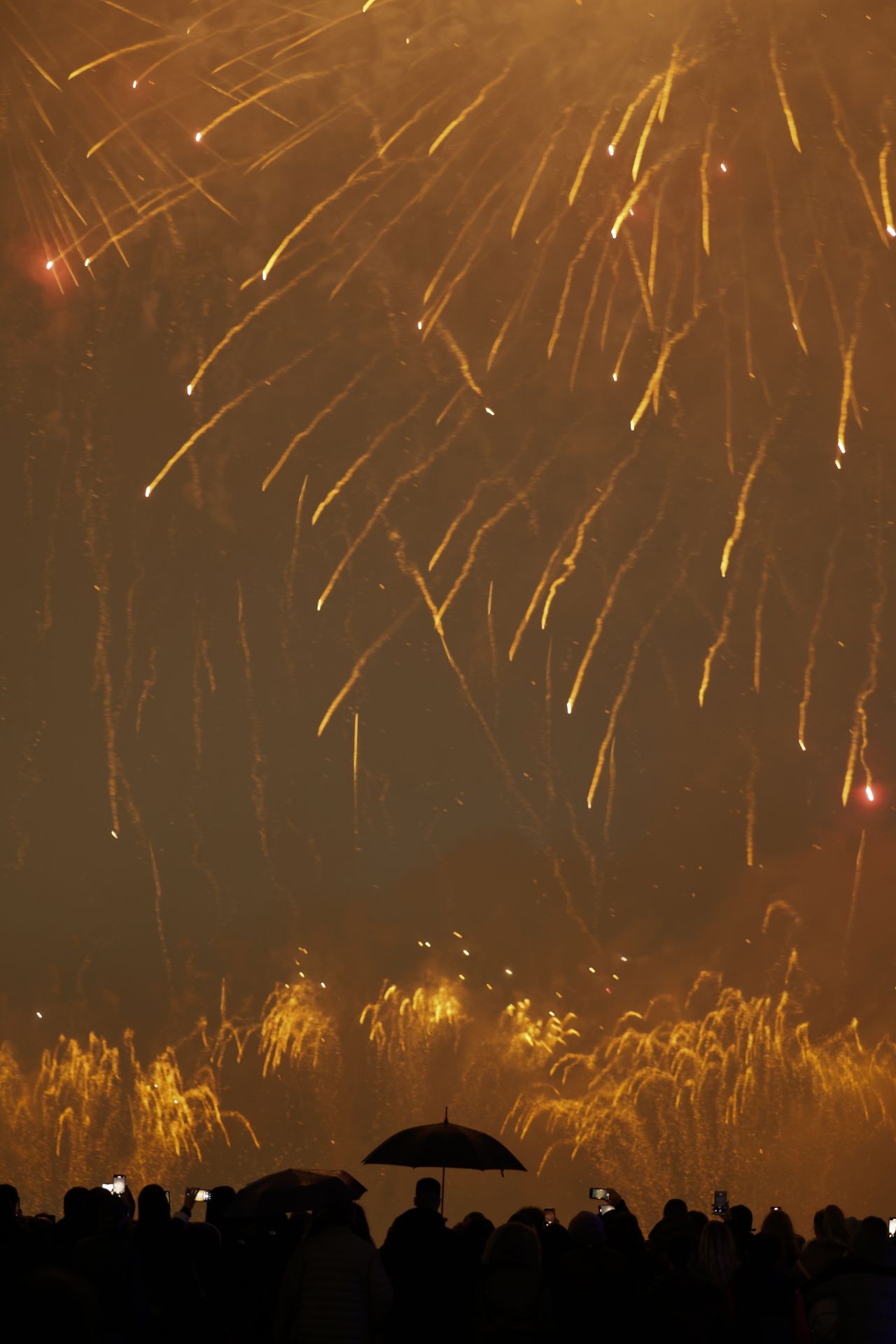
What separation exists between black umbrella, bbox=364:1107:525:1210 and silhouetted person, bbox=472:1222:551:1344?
18.7ft

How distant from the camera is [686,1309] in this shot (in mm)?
6602

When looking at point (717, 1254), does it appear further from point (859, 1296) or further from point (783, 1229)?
point (783, 1229)

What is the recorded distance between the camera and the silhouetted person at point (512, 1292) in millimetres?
7262

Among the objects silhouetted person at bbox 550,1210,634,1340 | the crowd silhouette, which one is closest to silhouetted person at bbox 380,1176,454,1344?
the crowd silhouette

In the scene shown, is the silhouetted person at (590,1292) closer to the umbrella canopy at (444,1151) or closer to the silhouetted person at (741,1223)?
the silhouetted person at (741,1223)

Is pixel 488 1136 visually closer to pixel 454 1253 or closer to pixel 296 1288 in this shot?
pixel 454 1253

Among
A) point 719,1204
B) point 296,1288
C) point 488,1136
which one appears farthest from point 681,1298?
point 719,1204

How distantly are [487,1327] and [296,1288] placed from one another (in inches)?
46.2

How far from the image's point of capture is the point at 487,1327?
24.0 ft

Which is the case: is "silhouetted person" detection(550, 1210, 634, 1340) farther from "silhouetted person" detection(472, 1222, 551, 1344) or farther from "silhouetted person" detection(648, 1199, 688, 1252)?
"silhouetted person" detection(648, 1199, 688, 1252)

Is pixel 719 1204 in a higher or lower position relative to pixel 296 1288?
lower

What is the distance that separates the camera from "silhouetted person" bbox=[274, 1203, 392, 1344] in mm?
7691

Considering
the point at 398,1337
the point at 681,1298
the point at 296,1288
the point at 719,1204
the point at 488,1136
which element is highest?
the point at 681,1298

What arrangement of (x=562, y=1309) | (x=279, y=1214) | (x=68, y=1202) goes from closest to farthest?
(x=562, y=1309) < (x=68, y=1202) < (x=279, y=1214)
